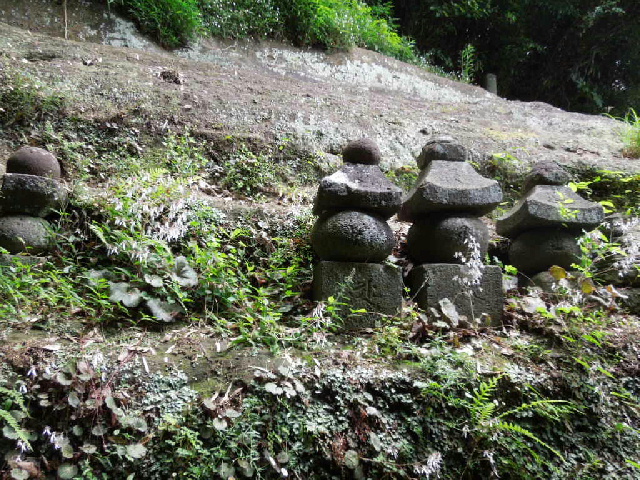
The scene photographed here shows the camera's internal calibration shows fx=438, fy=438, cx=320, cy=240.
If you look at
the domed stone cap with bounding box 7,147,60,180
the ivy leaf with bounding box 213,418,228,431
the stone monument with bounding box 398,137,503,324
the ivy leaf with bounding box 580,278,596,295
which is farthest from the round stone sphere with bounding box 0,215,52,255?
the ivy leaf with bounding box 580,278,596,295

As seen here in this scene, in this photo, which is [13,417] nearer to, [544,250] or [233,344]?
[233,344]

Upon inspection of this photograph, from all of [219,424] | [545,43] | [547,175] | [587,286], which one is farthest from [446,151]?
[545,43]

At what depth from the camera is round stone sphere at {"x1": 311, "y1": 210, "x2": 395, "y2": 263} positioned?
254cm

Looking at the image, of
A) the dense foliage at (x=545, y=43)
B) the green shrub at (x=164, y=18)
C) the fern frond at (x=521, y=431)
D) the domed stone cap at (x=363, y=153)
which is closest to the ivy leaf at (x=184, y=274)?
the domed stone cap at (x=363, y=153)

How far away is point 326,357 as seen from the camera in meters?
2.22

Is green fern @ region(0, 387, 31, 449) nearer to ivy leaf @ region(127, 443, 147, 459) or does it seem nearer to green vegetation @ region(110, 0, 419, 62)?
ivy leaf @ region(127, 443, 147, 459)

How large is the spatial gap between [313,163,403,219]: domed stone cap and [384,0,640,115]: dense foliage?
A: 9.37 m

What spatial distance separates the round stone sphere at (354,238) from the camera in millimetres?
2539

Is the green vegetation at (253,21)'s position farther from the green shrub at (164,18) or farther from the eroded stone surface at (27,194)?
the eroded stone surface at (27,194)

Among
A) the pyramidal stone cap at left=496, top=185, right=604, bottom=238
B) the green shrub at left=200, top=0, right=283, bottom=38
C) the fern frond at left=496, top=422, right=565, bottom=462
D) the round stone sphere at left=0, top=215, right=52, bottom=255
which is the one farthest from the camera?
the green shrub at left=200, top=0, right=283, bottom=38

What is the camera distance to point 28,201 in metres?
2.73

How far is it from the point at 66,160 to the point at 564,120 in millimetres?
6447

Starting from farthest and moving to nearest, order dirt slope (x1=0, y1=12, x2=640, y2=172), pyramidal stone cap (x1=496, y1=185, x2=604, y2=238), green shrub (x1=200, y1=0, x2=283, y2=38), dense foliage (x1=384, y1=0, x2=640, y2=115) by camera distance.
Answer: dense foliage (x1=384, y1=0, x2=640, y2=115) < green shrub (x1=200, y1=0, x2=283, y2=38) < dirt slope (x1=0, y1=12, x2=640, y2=172) < pyramidal stone cap (x1=496, y1=185, x2=604, y2=238)

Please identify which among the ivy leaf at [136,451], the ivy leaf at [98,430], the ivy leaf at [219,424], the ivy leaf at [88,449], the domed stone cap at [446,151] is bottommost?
the ivy leaf at [88,449]
